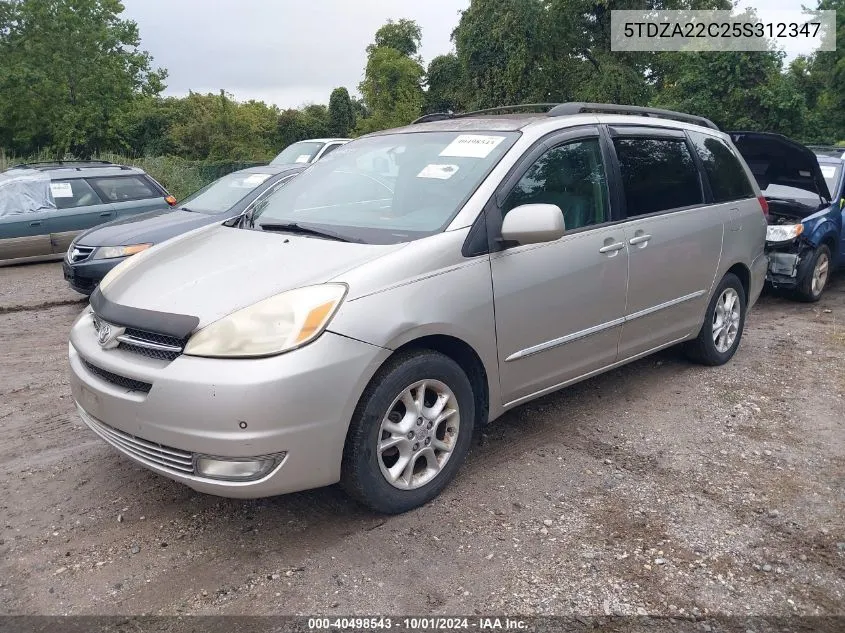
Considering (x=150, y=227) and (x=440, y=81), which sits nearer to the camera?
(x=150, y=227)

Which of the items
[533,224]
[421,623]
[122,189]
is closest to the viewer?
[421,623]

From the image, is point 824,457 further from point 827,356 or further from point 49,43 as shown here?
point 49,43

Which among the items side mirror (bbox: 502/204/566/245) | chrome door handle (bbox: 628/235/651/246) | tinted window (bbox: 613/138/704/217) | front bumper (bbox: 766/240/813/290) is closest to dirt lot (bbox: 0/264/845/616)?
chrome door handle (bbox: 628/235/651/246)

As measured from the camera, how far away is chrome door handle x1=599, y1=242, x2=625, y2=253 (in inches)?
159

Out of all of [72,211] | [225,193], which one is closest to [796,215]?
[225,193]

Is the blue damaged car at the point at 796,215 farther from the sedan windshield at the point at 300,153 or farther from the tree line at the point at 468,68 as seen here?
the tree line at the point at 468,68

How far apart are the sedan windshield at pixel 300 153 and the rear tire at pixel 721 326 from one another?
25.2 ft

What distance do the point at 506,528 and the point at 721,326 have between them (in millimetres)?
3051

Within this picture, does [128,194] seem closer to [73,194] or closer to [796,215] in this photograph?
[73,194]

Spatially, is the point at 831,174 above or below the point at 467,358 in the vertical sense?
above

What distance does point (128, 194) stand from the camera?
10.6 metres

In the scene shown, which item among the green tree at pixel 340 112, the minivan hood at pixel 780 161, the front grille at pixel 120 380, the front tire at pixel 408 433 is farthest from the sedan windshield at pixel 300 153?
the green tree at pixel 340 112

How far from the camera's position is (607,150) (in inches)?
166

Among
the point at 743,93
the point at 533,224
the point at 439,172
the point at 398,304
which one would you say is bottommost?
the point at 398,304
